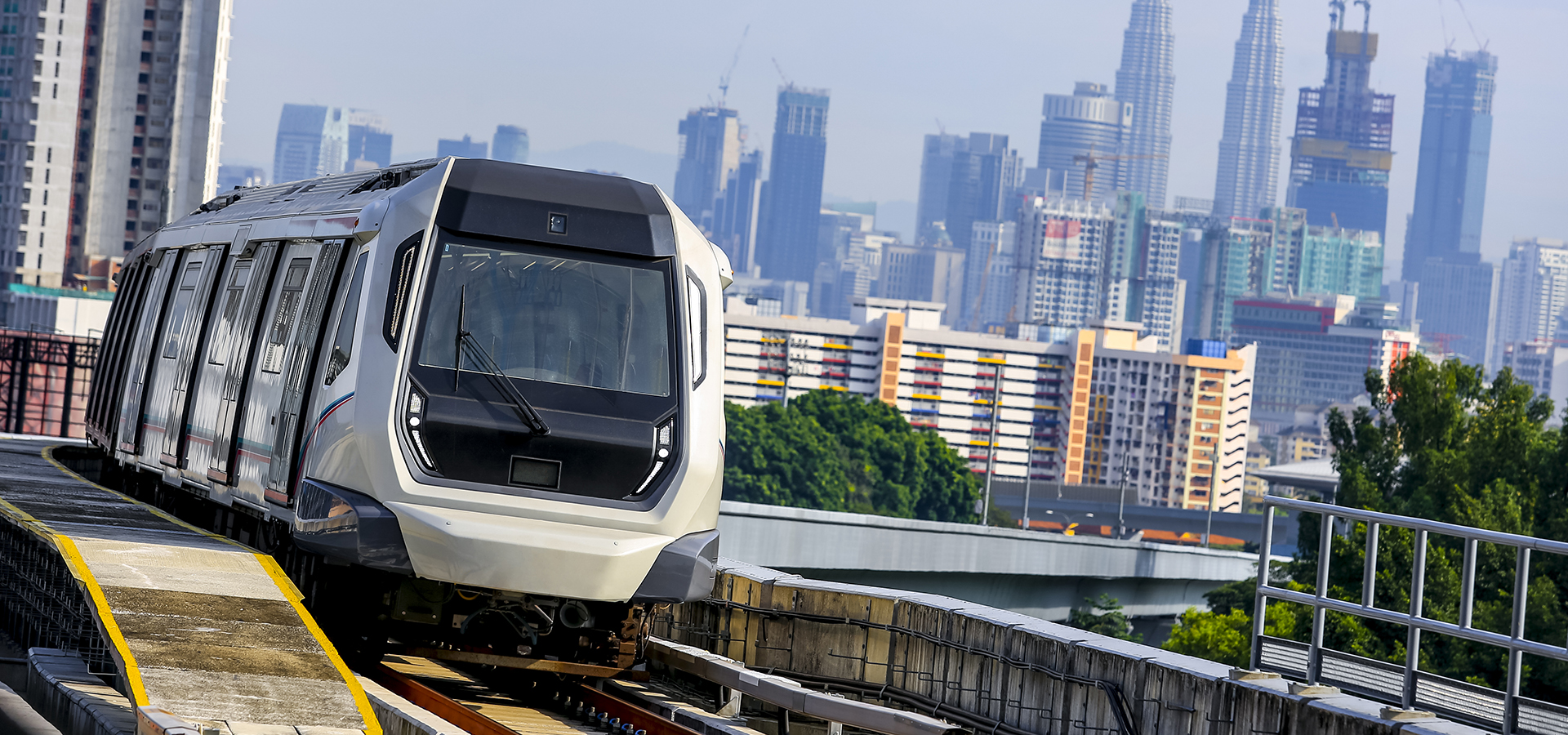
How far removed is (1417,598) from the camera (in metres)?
7.97

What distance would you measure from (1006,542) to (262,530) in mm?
24607

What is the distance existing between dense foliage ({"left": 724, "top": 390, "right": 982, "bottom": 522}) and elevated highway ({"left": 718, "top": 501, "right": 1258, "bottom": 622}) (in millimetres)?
57975

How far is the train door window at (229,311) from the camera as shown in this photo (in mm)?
12805

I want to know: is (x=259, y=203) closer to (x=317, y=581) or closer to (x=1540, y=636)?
(x=317, y=581)

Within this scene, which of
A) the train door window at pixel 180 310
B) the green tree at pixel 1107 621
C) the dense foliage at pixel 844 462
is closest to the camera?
the train door window at pixel 180 310

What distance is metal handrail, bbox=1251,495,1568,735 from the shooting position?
294 inches

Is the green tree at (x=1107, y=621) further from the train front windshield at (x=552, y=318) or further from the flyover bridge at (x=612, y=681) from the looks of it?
the train front windshield at (x=552, y=318)

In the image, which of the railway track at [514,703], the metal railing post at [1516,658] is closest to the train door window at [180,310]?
the railway track at [514,703]

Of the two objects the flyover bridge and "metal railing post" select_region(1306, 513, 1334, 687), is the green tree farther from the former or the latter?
"metal railing post" select_region(1306, 513, 1334, 687)

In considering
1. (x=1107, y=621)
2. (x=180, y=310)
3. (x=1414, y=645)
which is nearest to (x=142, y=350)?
(x=180, y=310)

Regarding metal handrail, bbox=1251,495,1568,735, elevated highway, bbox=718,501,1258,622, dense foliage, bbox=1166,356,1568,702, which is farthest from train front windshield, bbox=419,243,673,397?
dense foliage, bbox=1166,356,1568,702

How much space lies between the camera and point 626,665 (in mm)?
10453

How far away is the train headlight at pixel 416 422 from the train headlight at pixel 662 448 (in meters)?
1.21

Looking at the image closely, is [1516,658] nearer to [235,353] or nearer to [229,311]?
[235,353]
